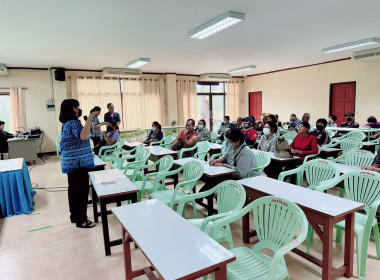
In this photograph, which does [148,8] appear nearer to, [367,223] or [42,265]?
[42,265]

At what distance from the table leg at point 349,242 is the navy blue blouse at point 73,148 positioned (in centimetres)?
263

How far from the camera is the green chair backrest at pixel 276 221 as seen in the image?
171 cm

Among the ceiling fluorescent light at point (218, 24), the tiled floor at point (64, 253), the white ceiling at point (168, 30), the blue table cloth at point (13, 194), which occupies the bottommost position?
the tiled floor at point (64, 253)

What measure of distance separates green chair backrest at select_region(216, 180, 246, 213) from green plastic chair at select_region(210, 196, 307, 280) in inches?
7.0

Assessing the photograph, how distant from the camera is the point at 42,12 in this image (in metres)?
3.63

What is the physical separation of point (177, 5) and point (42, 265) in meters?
3.37

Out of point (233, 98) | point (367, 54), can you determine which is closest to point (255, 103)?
point (233, 98)

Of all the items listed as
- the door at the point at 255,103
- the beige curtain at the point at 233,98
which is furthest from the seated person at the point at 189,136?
the door at the point at 255,103

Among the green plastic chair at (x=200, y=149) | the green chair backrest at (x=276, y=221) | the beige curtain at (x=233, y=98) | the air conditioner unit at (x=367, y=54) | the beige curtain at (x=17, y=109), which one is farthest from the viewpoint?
the beige curtain at (x=233, y=98)

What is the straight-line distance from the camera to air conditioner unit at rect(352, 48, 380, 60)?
6.53 m

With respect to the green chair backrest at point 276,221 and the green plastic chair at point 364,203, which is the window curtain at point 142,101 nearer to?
the green plastic chair at point 364,203

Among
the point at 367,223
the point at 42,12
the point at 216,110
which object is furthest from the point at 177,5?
the point at 216,110

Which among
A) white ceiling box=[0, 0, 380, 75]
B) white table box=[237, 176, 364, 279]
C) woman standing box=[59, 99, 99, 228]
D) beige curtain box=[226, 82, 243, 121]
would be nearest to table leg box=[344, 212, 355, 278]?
white table box=[237, 176, 364, 279]

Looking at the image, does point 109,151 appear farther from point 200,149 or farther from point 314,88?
point 314,88
